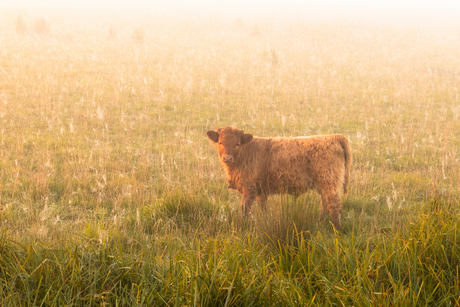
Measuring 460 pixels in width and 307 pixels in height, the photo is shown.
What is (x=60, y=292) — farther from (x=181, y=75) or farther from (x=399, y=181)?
(x=181, y=75)

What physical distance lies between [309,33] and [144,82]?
18885 mm

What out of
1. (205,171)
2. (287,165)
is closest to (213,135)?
(287,165)

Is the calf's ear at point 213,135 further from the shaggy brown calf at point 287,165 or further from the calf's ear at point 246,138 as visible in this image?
the calf's ear at point 246,138

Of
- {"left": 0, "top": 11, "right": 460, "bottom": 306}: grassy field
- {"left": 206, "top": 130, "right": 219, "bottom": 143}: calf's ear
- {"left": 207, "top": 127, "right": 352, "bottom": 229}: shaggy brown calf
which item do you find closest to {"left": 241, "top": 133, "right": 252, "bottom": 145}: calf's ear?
{"left": 207, "top": 127, "right": 352, "bottom": 229}: shaggy brown calf

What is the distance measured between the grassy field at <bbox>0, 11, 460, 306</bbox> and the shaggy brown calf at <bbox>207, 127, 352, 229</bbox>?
41 centimetres

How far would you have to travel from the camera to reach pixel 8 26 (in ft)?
83.6

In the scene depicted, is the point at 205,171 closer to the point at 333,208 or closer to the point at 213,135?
the point at 213,135

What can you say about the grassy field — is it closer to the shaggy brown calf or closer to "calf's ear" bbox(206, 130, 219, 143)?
the shaggy brown calf

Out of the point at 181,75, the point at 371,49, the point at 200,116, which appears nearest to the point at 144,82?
the point at 181,75

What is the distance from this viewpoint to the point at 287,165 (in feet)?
16.8

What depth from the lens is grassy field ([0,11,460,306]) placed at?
2.73 m

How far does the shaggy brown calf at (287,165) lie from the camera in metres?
4.96

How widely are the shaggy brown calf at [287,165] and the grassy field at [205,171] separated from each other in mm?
411

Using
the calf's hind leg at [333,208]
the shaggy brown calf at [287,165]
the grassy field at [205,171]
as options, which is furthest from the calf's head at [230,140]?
the calf's hind leg at [333,208]
